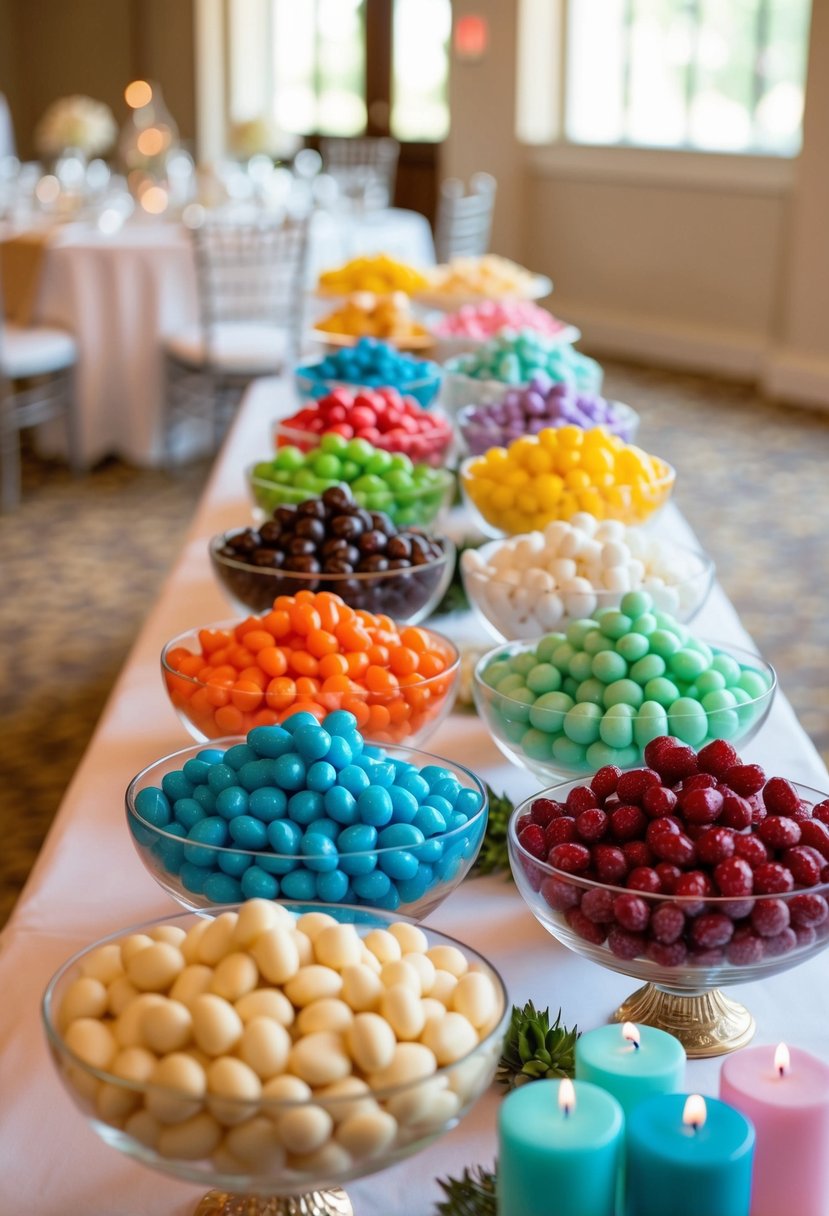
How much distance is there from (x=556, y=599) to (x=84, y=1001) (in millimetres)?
765

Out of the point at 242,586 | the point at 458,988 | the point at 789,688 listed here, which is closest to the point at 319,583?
the point at 242,586

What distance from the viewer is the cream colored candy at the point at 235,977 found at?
2.19 feet

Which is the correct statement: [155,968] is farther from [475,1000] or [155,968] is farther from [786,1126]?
[786,1126]

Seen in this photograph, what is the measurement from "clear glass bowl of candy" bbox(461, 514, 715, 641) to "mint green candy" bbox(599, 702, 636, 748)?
0.26 meters

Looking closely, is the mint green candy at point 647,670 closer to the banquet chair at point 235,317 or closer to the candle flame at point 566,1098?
the candle flame at point 566,1098

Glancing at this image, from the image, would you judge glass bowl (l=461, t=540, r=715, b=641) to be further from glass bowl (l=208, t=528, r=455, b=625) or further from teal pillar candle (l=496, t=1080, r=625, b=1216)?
teal pillar candle (l=496, t=1080, r=625, b=1216)

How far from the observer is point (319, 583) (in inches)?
56.4

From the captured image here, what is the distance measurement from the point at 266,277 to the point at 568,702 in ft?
12.6

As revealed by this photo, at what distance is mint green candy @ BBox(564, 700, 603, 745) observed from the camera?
109 cm

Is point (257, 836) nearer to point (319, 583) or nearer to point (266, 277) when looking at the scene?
point (319, 583)

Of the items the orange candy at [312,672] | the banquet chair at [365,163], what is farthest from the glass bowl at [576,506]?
the banquet chair at [365,163]

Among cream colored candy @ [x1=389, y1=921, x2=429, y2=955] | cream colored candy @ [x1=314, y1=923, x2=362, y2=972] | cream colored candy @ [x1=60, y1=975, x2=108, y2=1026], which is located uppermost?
cream colored candy @ [x1=314, y1=923, x2=362, y2=972]

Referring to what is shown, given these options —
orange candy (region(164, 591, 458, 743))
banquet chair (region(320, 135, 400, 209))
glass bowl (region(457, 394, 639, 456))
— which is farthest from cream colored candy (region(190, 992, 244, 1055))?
banquet chair (region(320, 135, 400, 209))

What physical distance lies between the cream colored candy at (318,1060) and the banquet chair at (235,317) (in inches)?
156
